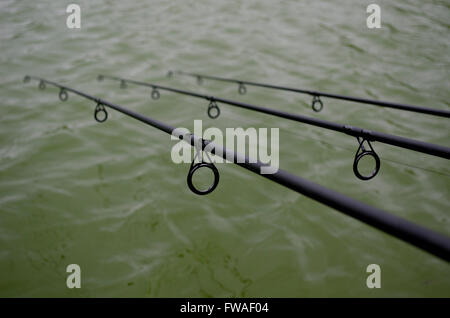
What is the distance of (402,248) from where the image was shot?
8.96ft

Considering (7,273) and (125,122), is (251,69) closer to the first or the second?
(125,122)

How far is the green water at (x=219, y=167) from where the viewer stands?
8.63 feet

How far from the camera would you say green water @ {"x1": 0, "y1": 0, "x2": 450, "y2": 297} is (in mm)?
2629

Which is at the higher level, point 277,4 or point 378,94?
point 277,4

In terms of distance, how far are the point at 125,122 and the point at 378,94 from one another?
3703 mm

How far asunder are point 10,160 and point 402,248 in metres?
4.34

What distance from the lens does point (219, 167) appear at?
3.69 meters

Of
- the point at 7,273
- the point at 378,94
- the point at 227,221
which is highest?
the point at 378,94

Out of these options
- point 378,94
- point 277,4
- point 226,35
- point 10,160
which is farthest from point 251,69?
point 10,160

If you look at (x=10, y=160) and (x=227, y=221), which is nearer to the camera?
(x=227, y=221)

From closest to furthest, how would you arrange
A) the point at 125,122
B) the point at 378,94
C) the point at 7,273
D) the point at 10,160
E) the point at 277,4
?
the point at 7,273
the point at 10,160
the point at 125,122
the point at 378,94
the point at 277,4

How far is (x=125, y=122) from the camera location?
4547 millimetres
